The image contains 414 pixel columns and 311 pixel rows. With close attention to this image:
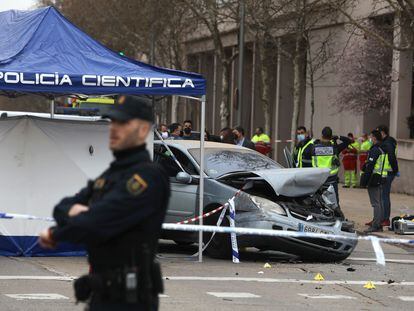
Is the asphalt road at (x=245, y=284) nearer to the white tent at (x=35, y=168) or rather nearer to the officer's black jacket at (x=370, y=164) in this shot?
the white tent at (x=35, y=168)

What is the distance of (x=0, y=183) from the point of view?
38.8ft

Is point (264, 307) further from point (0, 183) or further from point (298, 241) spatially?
point (0, 183)

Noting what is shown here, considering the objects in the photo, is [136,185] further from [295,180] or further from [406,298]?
[295,180]

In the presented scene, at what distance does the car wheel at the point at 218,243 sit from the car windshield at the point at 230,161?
66 centimetres

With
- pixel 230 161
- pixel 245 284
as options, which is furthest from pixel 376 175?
pixel 245 284

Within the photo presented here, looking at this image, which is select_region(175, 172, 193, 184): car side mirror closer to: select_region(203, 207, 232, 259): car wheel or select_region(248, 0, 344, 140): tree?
select_region(203, 207, 232, 259): car wheel

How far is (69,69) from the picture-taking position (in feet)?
37.8

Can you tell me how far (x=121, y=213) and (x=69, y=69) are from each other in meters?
7.69

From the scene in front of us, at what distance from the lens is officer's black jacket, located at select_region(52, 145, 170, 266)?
4.09 meters

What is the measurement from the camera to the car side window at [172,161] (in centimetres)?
1262

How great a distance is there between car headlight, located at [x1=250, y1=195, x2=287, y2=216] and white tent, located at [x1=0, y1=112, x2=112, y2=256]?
7.74 ft

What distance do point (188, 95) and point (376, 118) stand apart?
19403 millimetres

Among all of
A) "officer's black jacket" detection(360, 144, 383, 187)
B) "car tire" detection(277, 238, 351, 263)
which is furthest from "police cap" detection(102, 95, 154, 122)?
"officer's black jacket" detection(360, 144, 383, 187)

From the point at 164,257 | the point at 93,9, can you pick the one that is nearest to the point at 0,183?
the point at 164,257
